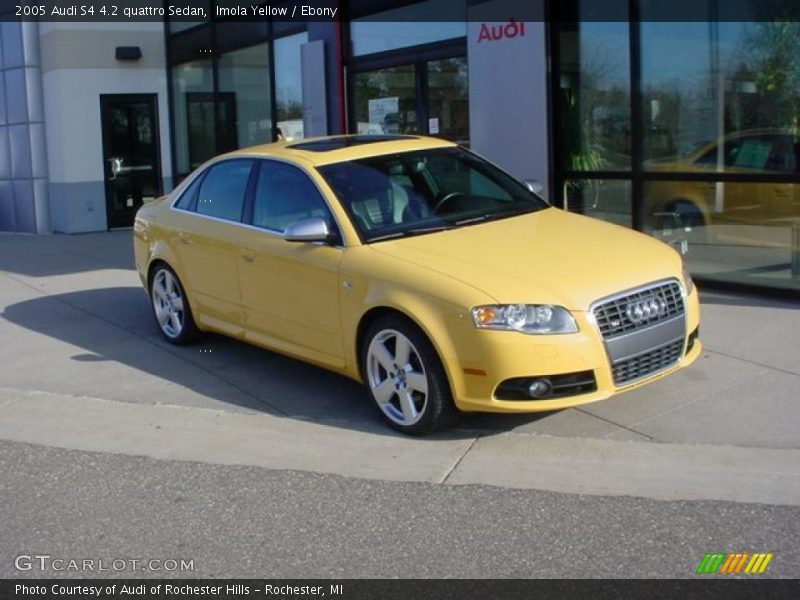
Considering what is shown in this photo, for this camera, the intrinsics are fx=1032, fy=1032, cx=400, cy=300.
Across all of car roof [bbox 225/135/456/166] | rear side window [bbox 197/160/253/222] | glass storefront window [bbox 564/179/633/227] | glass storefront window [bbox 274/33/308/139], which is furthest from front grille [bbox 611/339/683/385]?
glass storefront window [bbox 274/33/308/139]

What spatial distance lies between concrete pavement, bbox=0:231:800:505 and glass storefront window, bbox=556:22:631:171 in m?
2.01

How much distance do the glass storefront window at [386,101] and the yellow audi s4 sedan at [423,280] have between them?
4.88 metres

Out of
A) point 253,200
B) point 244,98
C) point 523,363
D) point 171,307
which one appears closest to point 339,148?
point 253,200

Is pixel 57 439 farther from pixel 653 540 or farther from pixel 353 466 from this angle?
pixel 653 540

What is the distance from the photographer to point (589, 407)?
620cm

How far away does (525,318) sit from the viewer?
211 inches

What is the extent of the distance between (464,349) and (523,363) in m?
0.32

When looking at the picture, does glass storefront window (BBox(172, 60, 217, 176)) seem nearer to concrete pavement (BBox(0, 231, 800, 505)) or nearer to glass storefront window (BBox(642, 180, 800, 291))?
concrete pavement (BBox(0, 231, 800, 505))

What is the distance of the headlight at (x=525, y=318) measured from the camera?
17.5ft

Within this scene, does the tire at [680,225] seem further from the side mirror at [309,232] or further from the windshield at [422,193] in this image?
the side mirror at [309,232]

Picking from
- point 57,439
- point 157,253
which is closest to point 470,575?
point 57,439

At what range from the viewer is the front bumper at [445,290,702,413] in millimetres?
5309

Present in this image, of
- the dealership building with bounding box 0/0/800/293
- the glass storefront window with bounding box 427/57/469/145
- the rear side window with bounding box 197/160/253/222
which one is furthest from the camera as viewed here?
the glass storefront window with bounding box 427/57/469/145

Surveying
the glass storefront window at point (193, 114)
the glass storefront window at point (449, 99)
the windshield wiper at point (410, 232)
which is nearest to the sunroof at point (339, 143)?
the windshield wiper at point (410, 232)
